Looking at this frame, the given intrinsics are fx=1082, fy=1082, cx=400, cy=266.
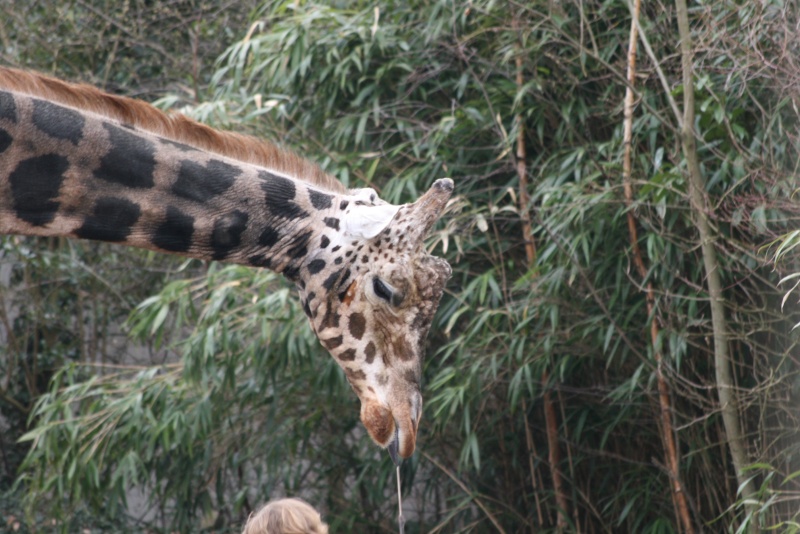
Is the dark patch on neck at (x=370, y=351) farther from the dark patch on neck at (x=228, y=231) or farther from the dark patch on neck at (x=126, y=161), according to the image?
the dark patch on neck at (x=126, y=161)

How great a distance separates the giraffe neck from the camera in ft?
7.91

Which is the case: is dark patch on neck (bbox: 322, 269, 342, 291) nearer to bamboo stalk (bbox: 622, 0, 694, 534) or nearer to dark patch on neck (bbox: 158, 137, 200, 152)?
dark patch on neck (bbox: 158, 137, 200, 152)

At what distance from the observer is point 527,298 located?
414 centimetres

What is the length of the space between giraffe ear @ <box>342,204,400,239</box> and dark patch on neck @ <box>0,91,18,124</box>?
2.56 feet

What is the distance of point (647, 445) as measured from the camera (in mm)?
4461

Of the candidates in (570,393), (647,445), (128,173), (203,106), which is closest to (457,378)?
(570,393)

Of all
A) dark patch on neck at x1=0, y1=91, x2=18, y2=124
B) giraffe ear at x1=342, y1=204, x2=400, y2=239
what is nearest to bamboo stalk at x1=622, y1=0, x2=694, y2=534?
giraffe ear at x1=342, y1=204, x2=400, y2=239

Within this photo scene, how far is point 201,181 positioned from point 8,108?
45cm

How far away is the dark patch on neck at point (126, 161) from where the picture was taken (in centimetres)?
246

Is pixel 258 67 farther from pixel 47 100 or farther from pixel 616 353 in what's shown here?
pixel 47 100

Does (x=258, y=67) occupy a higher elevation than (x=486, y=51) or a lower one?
lower

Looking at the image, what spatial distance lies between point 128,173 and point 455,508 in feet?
8.55

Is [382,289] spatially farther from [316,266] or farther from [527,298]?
[527,298]

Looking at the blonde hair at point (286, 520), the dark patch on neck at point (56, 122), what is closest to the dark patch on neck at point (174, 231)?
the dark patch on neck at point (56, 122)
